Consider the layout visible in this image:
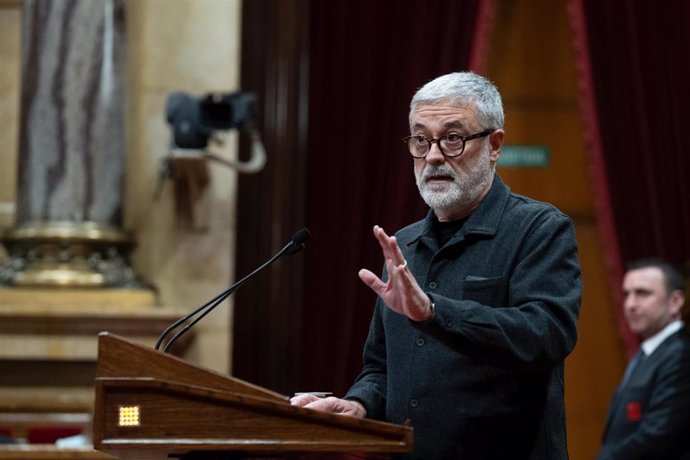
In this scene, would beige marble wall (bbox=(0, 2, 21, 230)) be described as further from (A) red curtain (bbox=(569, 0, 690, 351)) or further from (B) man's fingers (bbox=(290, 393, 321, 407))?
(B) man's fingers (bbox=(290, 393, 321, 407))

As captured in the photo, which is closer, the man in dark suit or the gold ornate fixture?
the man in dark suit

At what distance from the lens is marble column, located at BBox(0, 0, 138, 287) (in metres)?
5.71

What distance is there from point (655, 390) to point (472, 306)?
9.72 ft

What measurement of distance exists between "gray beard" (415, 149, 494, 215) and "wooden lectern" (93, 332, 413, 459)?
23.3 inches

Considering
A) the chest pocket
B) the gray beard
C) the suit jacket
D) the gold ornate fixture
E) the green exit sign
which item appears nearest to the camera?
the chest pocket

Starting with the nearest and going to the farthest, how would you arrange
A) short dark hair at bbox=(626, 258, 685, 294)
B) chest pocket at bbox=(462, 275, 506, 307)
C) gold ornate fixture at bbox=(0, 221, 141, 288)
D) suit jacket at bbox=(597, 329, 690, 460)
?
chest pocket at bbox=(462, 275, 506, 307) < suit jacket at bbox=(597, 329, 690, 460) < short dark hair at bbox=(626, 258, 685, 294) < gold ornate fixture at bbox=(0, 221, 141, 288)

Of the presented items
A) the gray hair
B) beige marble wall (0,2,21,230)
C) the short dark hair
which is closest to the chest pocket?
the gray hair

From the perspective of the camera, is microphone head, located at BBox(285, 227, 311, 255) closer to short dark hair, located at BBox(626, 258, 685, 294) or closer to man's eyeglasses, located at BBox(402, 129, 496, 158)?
man's eyeglasses, located at BBox(402, 129, 496, 158)

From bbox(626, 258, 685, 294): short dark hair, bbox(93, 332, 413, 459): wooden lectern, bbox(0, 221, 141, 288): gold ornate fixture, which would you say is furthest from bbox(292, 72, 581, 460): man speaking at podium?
bbox(0, 221, 141, 288): gold ornate fixture

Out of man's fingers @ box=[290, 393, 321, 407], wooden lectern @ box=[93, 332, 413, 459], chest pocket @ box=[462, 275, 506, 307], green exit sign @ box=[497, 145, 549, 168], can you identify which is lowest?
man's fingers @ box=[290, 393, 321, 407]

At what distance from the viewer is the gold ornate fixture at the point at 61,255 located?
224 inches

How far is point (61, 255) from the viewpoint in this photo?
225 inches

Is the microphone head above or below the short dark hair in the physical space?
above

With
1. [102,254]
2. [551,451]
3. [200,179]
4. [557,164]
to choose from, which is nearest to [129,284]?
[102,254]
